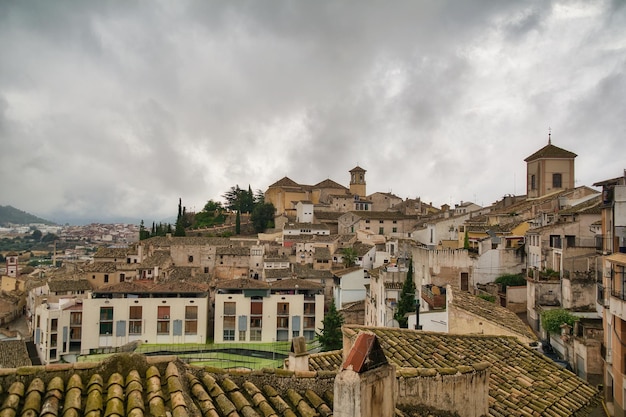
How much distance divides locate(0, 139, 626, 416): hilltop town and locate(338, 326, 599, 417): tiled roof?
0.12 feet

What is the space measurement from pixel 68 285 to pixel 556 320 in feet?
135

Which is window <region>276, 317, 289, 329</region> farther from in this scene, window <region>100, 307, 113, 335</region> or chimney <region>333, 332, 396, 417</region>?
chimney <region>333, 332, 396, 417</region>

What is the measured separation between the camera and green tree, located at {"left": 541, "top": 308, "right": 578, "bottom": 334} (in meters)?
16.0

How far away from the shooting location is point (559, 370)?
379 inches

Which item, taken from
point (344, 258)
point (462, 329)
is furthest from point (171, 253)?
point (462, 329)

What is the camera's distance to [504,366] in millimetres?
9023

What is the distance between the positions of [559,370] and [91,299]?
3657 cm

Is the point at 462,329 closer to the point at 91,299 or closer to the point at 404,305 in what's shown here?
the point at 404,305

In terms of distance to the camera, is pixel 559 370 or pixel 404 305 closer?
pixel 559 370

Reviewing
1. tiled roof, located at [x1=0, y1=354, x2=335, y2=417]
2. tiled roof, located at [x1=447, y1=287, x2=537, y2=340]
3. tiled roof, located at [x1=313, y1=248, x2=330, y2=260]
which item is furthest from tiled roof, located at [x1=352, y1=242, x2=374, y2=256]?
tiled roof, located at [x1=0, y1=354, x2=335, y2=417]

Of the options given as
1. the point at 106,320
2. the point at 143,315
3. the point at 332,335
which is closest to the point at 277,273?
the point at 143,315

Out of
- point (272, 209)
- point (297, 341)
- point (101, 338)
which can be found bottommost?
point (101, 338)

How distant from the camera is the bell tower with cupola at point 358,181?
272 ft

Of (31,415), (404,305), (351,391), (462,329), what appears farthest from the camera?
(404,305)
